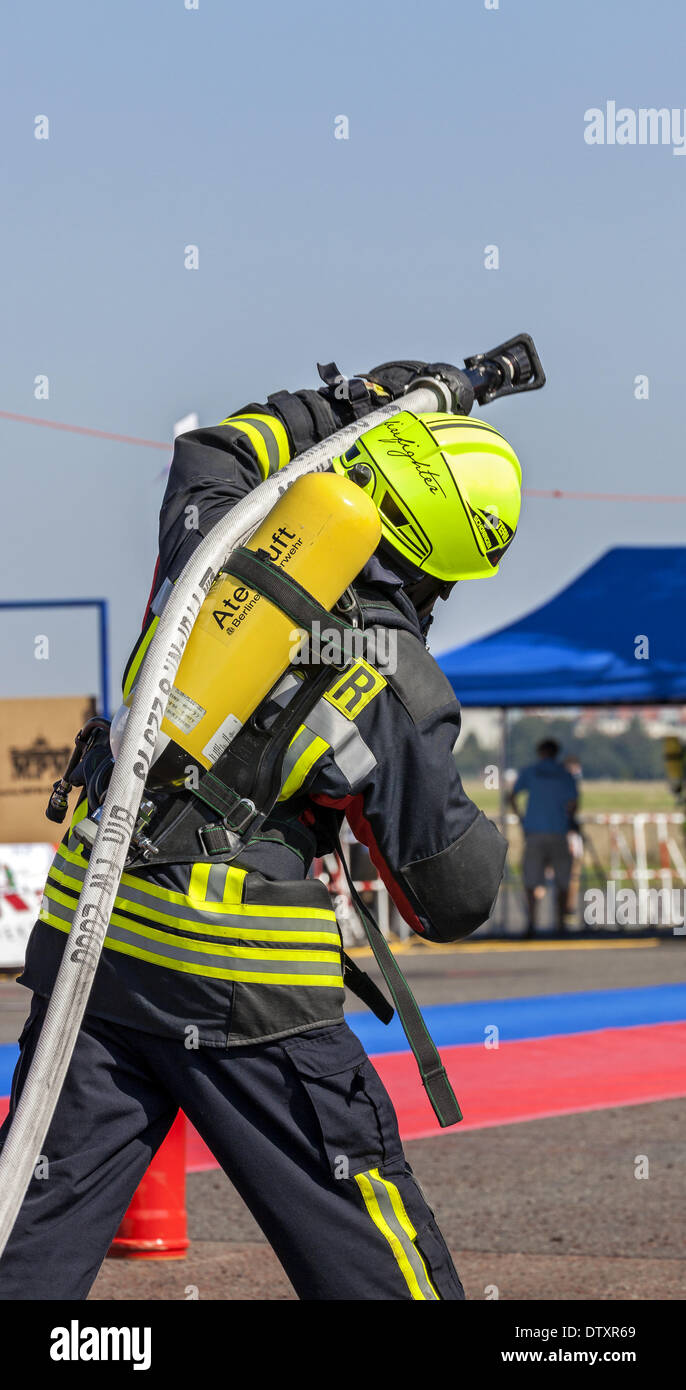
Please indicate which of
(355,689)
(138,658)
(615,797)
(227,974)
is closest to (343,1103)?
(227,974)

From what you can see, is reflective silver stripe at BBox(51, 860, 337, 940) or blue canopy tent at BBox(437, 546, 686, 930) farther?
blue canopy tent at BBox(437, 546, 686, 930)

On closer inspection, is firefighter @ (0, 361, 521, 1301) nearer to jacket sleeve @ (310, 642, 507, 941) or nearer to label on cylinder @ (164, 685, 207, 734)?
jacket sleeve @ (310, 642, 507, 941)

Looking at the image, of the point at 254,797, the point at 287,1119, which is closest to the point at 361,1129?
the point at 287,1119

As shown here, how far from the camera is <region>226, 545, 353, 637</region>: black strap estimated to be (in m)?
2.47

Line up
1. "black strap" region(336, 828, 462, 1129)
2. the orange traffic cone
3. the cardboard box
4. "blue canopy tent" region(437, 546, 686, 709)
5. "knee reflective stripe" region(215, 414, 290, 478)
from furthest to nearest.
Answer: "blue canopy tent" region(437, 546, 686, 709), the cardboard box, the orange traffic cone, "knee reflective stripe" region(215, 414, 290, 478), "black strap" region(336, 828, 462, 1129)

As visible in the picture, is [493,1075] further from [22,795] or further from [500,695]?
[500,695]

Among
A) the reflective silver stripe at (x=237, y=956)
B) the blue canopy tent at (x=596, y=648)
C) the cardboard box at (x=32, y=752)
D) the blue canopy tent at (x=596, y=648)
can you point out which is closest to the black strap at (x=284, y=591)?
the reflective silver stripe at (x=237, y=956)

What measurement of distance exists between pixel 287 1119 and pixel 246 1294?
227 cm

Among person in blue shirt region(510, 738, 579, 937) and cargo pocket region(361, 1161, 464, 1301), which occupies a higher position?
person in blue shirt region(510, 738, 579, 937)

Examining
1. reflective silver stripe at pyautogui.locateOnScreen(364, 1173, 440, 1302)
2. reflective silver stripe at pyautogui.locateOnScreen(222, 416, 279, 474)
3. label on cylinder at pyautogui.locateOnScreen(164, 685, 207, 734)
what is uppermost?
reflective silver stripe at pyautogui.locateOnScreen(222, 416, 279, 474)

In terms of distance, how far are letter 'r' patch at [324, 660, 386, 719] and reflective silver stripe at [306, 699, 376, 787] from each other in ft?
0.04

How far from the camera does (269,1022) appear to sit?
2.46 metres

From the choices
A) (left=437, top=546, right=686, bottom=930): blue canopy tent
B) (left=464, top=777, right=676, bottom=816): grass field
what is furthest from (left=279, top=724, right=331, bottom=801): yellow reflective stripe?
(left=464, top=777, right=676, bottom=816): grass field
